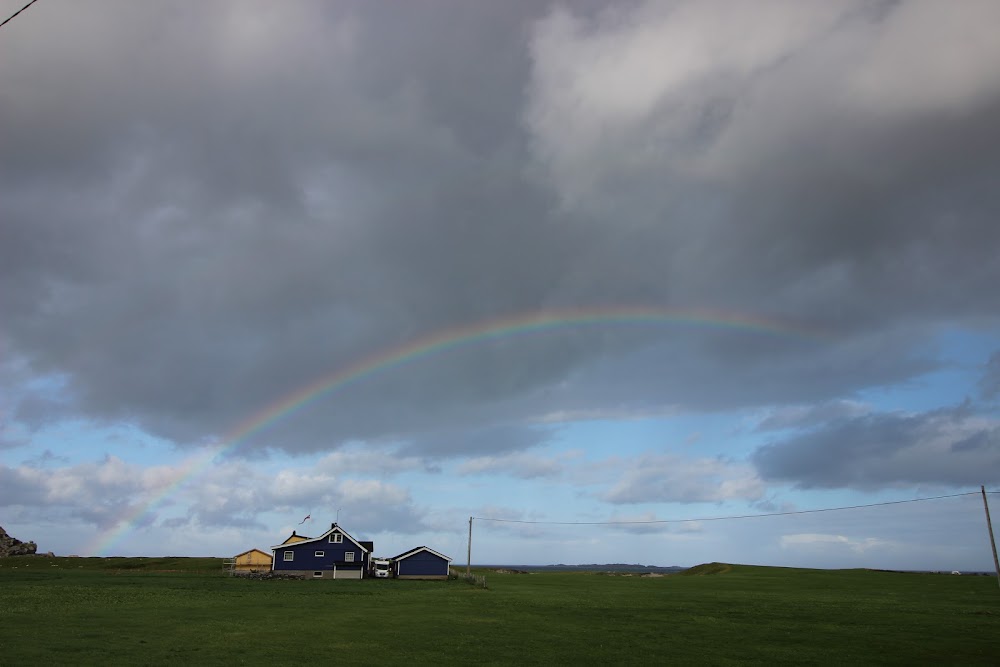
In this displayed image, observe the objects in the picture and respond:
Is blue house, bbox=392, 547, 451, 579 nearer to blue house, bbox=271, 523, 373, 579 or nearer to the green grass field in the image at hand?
blue house, bbox=271, 523, 373, 579

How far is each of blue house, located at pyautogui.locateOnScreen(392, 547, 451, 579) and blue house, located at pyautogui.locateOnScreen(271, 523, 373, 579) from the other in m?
5.51

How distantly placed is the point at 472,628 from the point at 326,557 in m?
70.5

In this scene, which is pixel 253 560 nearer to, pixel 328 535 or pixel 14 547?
pixel 328 535

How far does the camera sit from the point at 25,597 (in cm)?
5384

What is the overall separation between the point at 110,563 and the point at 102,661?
132756 millimetres

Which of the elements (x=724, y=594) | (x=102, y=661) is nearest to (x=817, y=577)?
(x=724, y=594)

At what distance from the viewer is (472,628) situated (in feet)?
136

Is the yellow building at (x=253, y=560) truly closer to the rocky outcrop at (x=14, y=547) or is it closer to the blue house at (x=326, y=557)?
the blue house at (x=326, y=557)

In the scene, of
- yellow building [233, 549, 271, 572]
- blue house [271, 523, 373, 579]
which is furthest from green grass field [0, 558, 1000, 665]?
yellow building [233, 549, 271, 572]

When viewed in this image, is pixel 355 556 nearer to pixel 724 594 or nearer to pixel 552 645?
pixel 724 594

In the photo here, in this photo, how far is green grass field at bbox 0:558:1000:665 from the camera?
31344 millimetres

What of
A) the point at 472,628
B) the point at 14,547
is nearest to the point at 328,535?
the point at 472,628

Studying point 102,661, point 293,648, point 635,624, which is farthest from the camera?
point 635,624

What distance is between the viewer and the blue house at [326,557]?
10375cm
